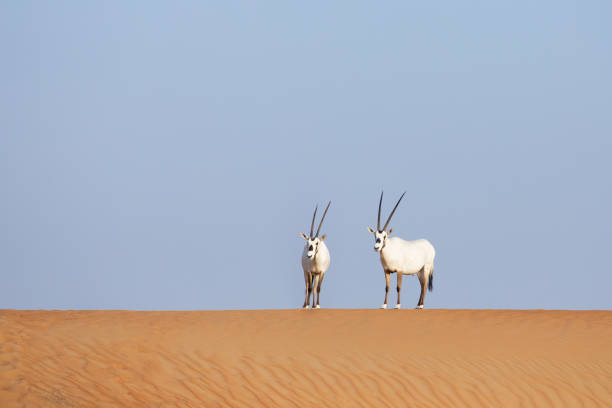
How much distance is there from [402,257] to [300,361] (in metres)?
6.93

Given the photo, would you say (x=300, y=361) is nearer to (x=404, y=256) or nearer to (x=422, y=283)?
(x=404, y=256)

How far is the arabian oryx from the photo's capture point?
791 inches

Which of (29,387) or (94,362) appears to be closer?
(29,387)

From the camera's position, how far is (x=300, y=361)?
1416 cm

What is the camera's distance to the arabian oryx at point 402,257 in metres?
20.1

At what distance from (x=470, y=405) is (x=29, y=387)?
641 cm

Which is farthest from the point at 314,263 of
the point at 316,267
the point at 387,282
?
the point at 387,282

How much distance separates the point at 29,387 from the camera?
11453 mm

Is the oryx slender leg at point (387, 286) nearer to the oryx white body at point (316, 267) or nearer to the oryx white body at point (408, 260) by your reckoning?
Result: the oryx white body at point (408, 260)

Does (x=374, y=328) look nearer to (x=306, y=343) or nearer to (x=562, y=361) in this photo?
(x=306, y=343)

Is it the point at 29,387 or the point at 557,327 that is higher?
the point at 557,327

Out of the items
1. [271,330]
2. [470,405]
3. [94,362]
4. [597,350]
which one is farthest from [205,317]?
[597,350]

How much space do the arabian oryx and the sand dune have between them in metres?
2.41

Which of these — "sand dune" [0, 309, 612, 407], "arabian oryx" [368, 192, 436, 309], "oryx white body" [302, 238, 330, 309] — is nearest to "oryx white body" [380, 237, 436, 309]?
"arabian oryx" [368, 192, 436, 309]
